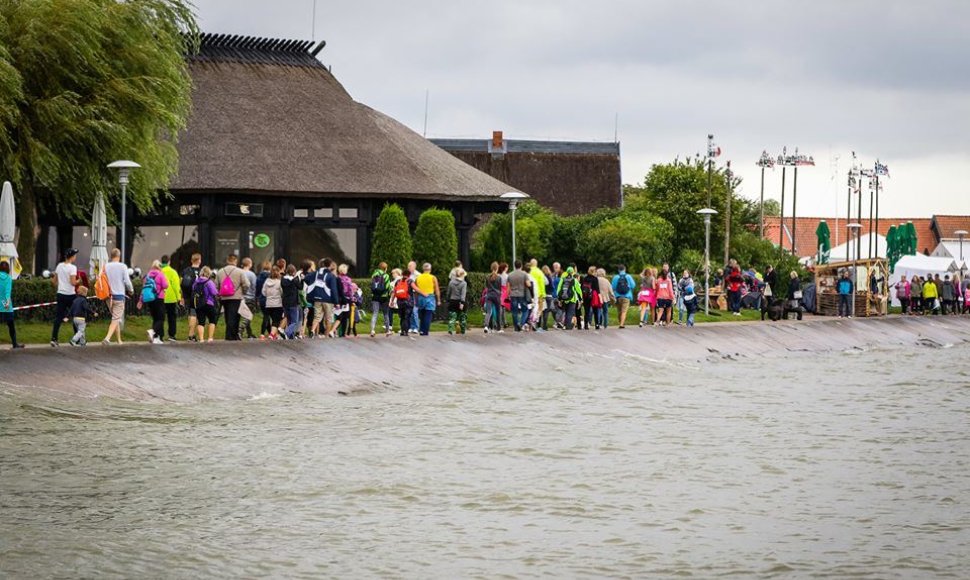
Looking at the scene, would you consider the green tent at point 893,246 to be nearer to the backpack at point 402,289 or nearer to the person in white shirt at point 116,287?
the backpack at point 402,289

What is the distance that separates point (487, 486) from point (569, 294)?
2055cm

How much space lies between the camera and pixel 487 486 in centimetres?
1969

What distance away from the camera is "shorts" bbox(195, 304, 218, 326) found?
31172 millimetres

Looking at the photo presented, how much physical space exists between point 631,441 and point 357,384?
7.60 meters

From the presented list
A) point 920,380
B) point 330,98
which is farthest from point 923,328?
point 330,98

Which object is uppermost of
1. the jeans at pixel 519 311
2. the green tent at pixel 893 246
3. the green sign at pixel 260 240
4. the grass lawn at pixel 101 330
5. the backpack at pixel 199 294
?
the green tent at pixel 893 246

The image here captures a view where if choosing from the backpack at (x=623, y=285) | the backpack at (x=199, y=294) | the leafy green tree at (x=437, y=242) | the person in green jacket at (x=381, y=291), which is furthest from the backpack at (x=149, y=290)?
the leafy green tree at (x=437, y=242)

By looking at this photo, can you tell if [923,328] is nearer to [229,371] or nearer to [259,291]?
[259,291]

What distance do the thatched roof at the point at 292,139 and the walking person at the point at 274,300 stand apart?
13.7 meters

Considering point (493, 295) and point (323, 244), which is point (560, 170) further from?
point (493, 295)

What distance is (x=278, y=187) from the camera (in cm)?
4681

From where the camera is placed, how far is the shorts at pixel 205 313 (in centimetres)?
3117

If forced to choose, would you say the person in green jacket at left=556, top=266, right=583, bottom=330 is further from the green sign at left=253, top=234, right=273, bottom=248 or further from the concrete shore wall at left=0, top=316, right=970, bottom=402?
the green sign at left=253, top=234, right=273, bottom=248

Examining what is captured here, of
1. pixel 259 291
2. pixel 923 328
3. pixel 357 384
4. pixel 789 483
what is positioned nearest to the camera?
pixel 789 483
